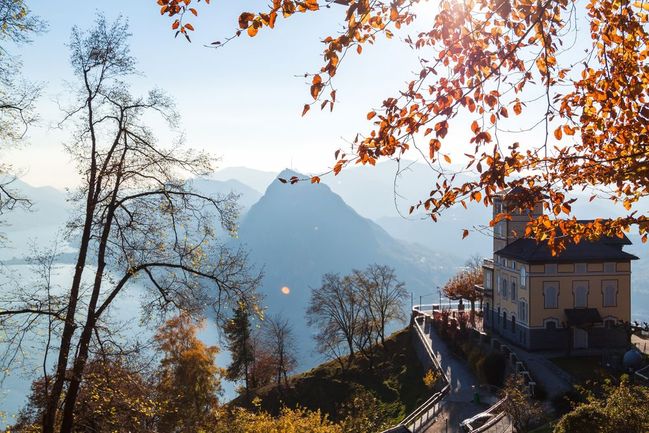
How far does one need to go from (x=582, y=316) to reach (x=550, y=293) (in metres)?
2.77

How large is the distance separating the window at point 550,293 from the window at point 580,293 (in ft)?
4.77

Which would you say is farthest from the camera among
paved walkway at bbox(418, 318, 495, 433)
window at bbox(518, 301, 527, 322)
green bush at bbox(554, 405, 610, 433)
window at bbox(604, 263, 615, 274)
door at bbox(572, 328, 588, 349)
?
window at bbox(518, 301, 527, 322)

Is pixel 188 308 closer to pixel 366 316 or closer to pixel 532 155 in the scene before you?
pixel 532 155

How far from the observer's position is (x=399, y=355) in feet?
172

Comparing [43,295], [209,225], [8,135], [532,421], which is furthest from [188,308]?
[532,421]

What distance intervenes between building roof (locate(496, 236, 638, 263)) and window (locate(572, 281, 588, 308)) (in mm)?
1908

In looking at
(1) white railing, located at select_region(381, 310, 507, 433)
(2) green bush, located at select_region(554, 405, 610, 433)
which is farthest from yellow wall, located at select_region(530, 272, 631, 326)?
(2) green bush, located at select_region(554, 405, 610, 433)

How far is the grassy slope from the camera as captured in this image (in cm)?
4197

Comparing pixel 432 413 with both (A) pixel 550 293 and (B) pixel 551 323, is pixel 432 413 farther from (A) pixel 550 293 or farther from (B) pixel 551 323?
(A) pixel 550 293

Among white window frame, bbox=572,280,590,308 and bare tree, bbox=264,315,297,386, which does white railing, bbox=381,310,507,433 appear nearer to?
white window frame, bbox=572,280,590,308

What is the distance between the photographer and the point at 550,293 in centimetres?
3872

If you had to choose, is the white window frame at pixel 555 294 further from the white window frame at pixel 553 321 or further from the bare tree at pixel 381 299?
the bare tree at pixel 381 299

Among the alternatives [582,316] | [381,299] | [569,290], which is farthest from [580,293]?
[381,299]

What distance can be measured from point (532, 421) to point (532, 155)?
22308 mm
